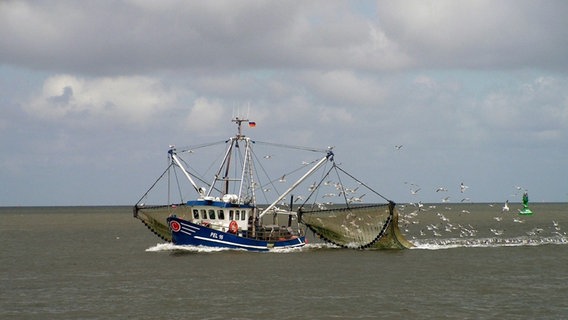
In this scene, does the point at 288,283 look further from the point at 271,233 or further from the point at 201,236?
the point at 271,233

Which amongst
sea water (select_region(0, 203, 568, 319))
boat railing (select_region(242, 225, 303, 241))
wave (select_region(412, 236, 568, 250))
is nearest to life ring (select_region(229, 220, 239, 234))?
boat railing (select_region(242, 225, 303, 241))

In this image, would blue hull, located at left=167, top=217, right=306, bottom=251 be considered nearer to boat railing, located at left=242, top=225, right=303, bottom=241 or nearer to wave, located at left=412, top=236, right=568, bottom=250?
boat railing, located at left=242, top=225, right=303, bottom=241

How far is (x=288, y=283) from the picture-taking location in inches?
1556

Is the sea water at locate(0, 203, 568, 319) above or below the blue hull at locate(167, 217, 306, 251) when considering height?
below

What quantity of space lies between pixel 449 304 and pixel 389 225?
68.1 feet

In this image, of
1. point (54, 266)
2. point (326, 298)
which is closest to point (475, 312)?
point (326, 298)

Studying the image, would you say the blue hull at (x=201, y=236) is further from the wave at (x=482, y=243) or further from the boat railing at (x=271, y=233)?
the wave at (x=482, y=243)

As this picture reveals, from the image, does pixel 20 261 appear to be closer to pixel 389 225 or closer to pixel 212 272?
pixel 212 272

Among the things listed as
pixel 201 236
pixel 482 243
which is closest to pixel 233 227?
pixel 201 236

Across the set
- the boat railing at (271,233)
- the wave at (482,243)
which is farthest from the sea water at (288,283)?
the boat railing at (271,233)

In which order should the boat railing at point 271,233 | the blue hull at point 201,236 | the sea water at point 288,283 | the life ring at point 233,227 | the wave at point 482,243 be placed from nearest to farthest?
the sea water at point 288,283 → the blue hull at point 201,236 → the life ring at point 233,227 → the boat railing at point 271,233 → the wave at point 482,243

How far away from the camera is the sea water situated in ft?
105

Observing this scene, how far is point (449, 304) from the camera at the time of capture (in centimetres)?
3334

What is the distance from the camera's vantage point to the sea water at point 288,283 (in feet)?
105
